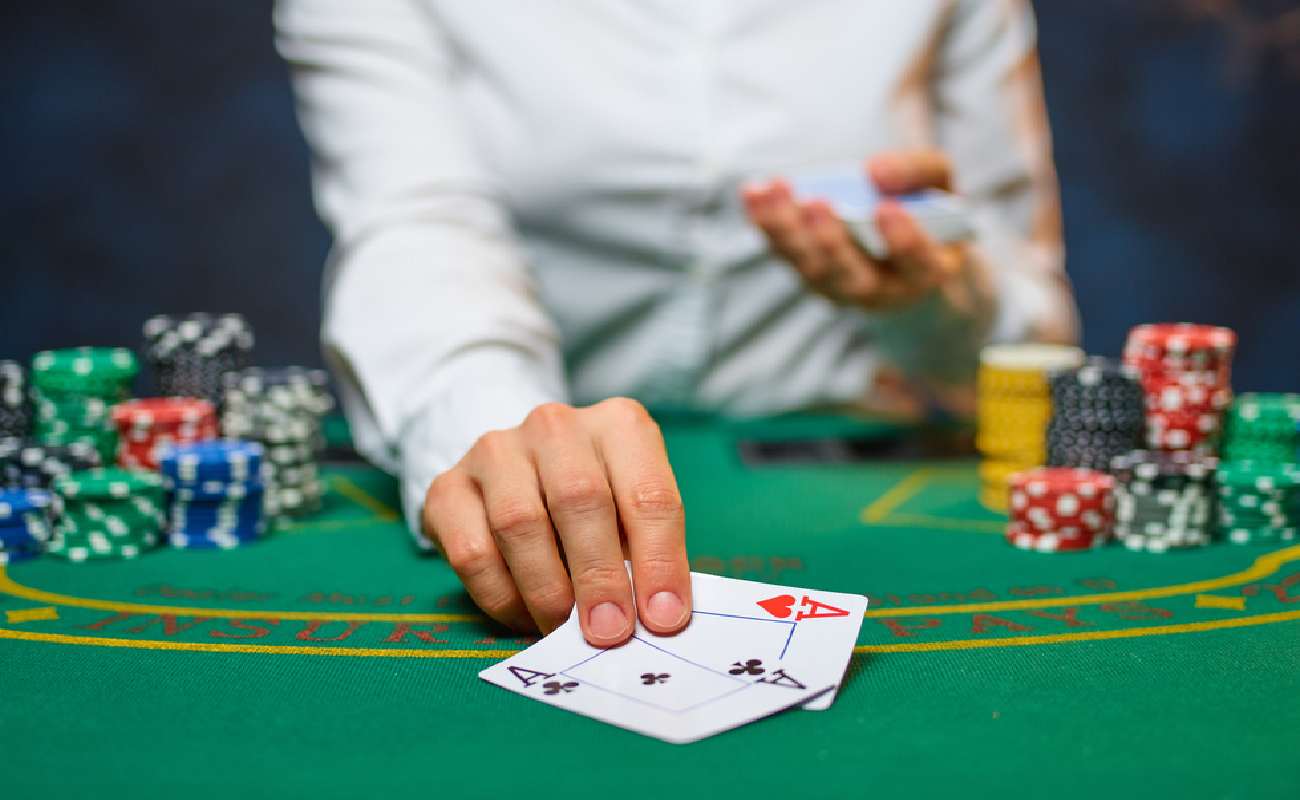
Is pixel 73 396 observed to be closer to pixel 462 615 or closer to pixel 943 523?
pixel 462 615

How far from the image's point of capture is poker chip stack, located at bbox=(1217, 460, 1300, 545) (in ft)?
7.25

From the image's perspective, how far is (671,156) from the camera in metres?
3.16

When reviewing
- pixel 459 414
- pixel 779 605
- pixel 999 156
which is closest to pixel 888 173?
pixel 999 156

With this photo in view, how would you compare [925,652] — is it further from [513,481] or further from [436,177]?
[436,177]

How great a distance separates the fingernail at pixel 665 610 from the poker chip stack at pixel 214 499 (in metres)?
0.93

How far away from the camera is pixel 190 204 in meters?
5.07

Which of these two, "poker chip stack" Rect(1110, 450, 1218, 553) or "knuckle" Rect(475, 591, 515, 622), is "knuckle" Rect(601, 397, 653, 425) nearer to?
"knuckle" Rect(475, 591, 515, 622)

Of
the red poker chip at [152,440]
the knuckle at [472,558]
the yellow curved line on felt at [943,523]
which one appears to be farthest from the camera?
the red poker chip at [152,440]

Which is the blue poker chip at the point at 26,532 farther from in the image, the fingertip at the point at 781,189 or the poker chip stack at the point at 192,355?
the fingertip at the point at 781,189

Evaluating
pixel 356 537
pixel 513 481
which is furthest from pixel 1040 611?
pixel 356 537

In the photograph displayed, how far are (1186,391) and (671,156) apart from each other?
1260 millimetres

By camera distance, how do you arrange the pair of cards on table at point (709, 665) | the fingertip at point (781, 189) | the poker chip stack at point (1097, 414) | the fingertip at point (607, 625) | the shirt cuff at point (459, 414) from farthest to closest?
the fingertip at point (781, 189)
the poker chip stack at point (1097, 414)
the shirt cuff at point (459, 414)
the fingertip at point (607, 625)
the pair of cards on table at point (709, 665)

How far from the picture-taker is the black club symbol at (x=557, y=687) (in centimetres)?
147

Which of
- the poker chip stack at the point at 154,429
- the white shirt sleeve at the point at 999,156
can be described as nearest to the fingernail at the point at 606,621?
the poker chip stack at the point at 154,429
